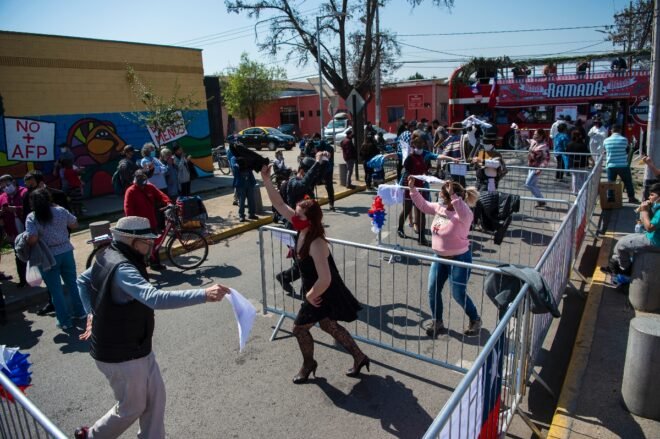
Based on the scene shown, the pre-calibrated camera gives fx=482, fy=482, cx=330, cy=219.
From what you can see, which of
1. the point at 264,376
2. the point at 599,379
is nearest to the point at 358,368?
the point at 264,376

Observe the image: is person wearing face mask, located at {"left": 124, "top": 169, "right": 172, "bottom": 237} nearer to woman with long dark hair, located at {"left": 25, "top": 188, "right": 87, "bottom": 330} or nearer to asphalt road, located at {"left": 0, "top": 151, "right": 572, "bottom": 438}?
woman with long dark hair, located at {"left": 25, "top": 188, "right": 87, "bottom": 330}

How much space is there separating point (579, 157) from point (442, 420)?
1385cm

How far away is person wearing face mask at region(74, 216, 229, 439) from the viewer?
10.5 feet

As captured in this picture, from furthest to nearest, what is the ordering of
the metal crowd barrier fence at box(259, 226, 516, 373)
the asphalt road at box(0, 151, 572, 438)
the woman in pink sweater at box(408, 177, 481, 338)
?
the woman in pink sweater at box(408, 177, 481, 338) < the metal crowd barrier fence at box(259, 226, 516, 373) < the asphalt road at box(0, 151, 572, 438)

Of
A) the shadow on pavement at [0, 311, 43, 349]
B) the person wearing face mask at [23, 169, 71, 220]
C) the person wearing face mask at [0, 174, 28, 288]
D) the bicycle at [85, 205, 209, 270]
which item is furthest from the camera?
the bicycle at [85, 205, 209, 270]

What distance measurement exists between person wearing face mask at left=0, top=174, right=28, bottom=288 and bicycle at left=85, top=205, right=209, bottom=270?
3.21 feet

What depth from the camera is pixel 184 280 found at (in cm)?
769

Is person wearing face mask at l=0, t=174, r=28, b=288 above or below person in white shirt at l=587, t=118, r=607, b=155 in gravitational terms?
below

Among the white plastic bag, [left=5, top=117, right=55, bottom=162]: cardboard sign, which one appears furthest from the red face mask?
[left=5, top=117, right=55, bottom=162]: cardboard sign

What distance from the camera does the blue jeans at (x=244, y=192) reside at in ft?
36.4

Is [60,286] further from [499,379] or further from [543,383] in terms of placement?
[543,383]

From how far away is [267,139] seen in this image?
31.4m

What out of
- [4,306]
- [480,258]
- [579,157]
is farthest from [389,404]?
[579,157]

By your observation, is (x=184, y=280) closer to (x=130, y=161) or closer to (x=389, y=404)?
(x=130, y=161)
